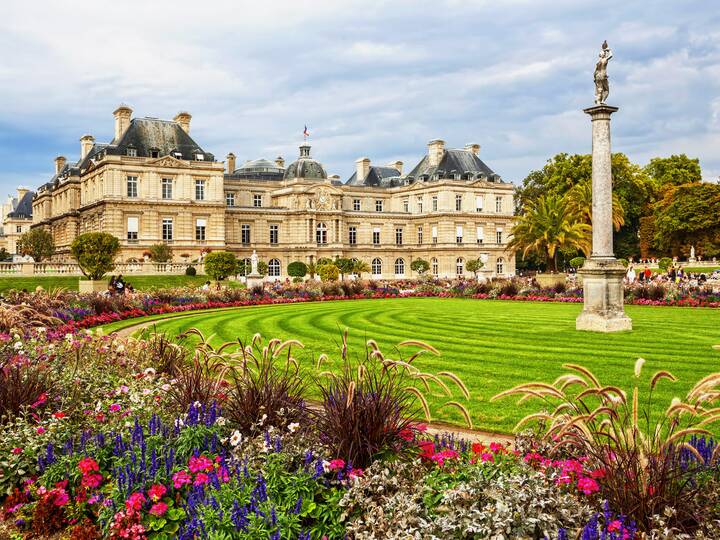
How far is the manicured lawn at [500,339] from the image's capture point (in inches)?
394

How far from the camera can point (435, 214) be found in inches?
2928

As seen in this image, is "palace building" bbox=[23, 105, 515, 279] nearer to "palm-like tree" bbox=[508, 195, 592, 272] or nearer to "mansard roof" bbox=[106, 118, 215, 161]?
"mansard roof" bbox=[106, 118, 215, 161]

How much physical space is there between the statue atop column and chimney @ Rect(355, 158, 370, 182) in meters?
67.7

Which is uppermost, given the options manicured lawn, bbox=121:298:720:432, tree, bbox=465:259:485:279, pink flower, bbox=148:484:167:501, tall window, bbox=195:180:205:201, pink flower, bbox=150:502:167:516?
tall window, bbox=195:180:205:201

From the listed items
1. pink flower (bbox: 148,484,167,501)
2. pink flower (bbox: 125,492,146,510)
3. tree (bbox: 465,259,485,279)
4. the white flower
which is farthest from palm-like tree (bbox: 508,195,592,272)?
pink flower (bbox: 125,492,146,510)

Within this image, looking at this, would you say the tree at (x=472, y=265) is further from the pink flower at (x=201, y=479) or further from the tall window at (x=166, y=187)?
the pink flower at (x=201, y=479)

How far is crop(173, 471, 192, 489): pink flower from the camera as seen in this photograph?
4547mm

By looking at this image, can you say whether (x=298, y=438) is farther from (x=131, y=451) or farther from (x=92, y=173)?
(x=92, y=173)

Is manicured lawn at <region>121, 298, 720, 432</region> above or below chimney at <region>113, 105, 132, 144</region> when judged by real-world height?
below

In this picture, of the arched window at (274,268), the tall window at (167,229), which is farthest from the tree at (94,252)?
the arched window at (274,268)

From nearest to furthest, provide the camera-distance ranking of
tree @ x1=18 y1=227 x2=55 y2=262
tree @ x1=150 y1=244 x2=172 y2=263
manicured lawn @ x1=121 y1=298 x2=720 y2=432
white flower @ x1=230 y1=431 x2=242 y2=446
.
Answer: white flower @ x1=230 y1=431 x2=242 y2=446 → manicured lawn @ x1=121 y1=298 x2=720 y2=432 → tree @ x1=150 y1=244 x2=172 y2=263 → tree @ x1=18 y1=227 x2=55 y2=262

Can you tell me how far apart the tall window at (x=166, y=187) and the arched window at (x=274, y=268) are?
13.8 metres

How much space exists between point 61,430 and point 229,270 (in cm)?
3419

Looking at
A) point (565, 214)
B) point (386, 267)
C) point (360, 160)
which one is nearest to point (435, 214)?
point (386, 267)
